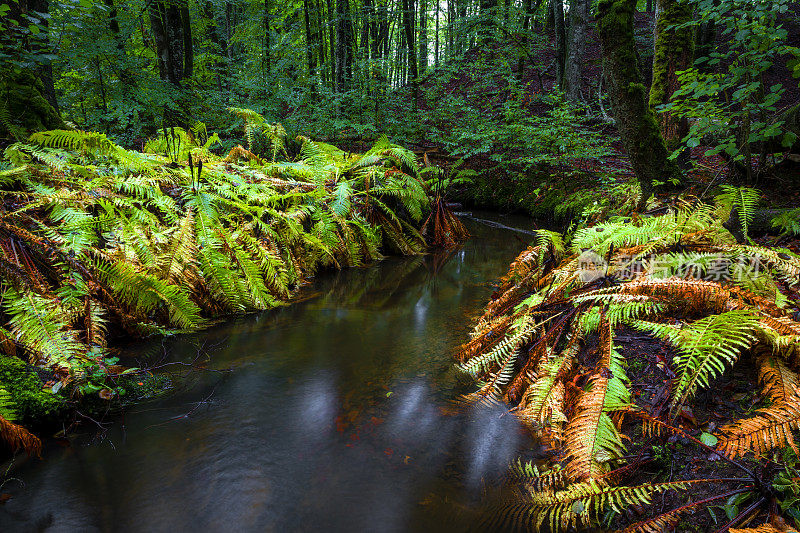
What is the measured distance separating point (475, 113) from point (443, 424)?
8474 mm

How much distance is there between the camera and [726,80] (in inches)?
120

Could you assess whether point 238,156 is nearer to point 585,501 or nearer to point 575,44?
point 585,501

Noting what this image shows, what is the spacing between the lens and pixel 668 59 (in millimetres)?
5137

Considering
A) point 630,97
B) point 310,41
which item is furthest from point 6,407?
point 310,41

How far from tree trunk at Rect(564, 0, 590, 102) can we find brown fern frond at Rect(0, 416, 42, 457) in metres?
11.4

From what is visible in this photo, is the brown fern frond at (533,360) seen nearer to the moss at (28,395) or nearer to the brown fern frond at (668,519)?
the brown fern frond at (668,519)

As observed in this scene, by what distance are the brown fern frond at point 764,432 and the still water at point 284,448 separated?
0.87 metres

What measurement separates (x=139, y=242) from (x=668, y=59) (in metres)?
6.42

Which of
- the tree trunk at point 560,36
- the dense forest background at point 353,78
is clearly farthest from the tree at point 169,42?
the tree trunk at point 560,36

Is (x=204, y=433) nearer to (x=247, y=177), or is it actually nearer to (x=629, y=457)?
(x=629, y=457)

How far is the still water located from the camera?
160 cm

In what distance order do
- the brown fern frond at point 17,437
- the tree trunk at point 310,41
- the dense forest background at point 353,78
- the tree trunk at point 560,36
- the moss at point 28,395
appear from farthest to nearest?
the tree trunk at point 560,36
the tree trunk at point 310,41
the dense forest background at point 353,78
the moss at point 28,395
the brown fern frond at point 17,437

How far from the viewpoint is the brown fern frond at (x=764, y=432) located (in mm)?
1277

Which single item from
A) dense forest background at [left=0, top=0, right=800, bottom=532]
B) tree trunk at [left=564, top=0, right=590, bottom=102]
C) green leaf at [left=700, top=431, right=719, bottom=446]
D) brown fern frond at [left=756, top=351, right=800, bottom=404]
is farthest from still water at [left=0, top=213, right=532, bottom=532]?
tree trunk at [left=564, top=0, right=590, bottom=102]
